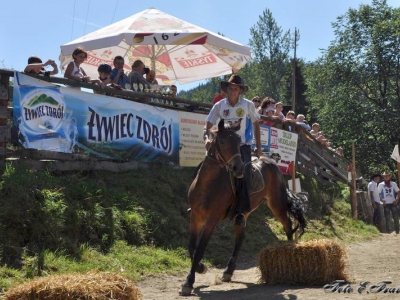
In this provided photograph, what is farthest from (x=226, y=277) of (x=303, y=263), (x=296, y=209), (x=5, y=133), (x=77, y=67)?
(x=77, y=67)

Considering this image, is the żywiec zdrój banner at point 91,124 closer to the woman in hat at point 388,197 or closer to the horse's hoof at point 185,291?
the horse's hoof at point 185,291

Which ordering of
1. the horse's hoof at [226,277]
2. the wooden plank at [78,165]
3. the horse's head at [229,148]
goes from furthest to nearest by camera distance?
the wooden plank at [78,165]
the horse's hoof at [226,277]
the horse's head at [229,148]

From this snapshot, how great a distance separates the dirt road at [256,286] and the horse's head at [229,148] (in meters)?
1.56

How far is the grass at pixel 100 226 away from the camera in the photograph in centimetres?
858

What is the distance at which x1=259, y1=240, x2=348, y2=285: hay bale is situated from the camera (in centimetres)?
863

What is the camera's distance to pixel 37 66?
10547 mm

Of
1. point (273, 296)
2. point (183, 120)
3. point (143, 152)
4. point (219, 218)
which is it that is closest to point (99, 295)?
point (273, 296)

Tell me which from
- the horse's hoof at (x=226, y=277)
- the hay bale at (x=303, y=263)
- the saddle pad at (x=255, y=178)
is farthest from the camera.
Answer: the horse's hoof at (x=226, y=277)

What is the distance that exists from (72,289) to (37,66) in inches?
218

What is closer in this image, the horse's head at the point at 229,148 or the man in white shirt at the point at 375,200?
the horse's head at the point at 229,148

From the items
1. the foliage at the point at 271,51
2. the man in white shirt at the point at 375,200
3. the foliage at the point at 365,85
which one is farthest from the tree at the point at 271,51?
the man in white shirt at the point at 375,200

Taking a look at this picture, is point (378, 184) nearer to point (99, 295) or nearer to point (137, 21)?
point (137, 21)

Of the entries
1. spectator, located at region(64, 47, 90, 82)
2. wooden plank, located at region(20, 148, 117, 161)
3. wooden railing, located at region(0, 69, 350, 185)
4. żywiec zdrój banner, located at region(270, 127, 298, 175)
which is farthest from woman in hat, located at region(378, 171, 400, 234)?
spectator, located at region(64, 47, 90, 82)

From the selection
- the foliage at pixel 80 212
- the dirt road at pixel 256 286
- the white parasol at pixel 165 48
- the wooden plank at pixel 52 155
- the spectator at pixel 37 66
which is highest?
the white parasol at pixel 165 48
